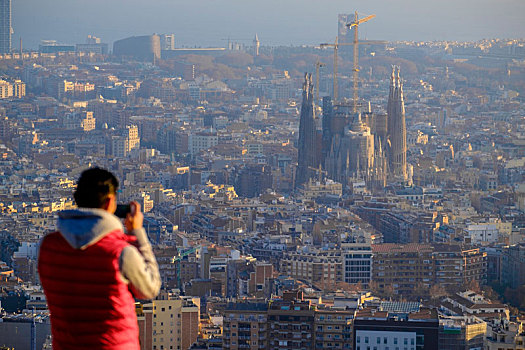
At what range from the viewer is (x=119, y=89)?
64.1 meters

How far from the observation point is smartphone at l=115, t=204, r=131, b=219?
2326 millimetres

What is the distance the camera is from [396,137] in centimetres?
3419

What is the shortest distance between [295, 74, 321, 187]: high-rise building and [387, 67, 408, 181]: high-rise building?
176 cm

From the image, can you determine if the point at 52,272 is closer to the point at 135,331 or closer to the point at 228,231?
the point at 135,331

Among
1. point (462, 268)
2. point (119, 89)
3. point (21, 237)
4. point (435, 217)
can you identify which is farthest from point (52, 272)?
point (119, 89)

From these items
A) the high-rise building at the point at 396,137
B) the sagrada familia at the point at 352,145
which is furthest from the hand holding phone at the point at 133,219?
the high-rise building at the point at 396,137

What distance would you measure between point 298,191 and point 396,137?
17.1ft

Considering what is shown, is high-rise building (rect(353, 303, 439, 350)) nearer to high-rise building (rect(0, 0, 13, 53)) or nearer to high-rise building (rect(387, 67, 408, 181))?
high-rise building (rect(387, 67, 408, 181))

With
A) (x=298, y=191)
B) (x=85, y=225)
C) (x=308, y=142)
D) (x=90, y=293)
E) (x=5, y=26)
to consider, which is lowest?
(x=298, y=191)

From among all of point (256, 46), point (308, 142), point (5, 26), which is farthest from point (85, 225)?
point (256, 46)

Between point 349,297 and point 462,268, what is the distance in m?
3.80

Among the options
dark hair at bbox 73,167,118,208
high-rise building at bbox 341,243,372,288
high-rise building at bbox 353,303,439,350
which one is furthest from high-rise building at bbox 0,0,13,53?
dark hair at bbox 73,167,118,208

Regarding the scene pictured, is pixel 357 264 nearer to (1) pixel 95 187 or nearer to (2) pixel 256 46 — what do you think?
(1) pixel 95 187

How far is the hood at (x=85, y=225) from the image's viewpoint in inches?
89.7
